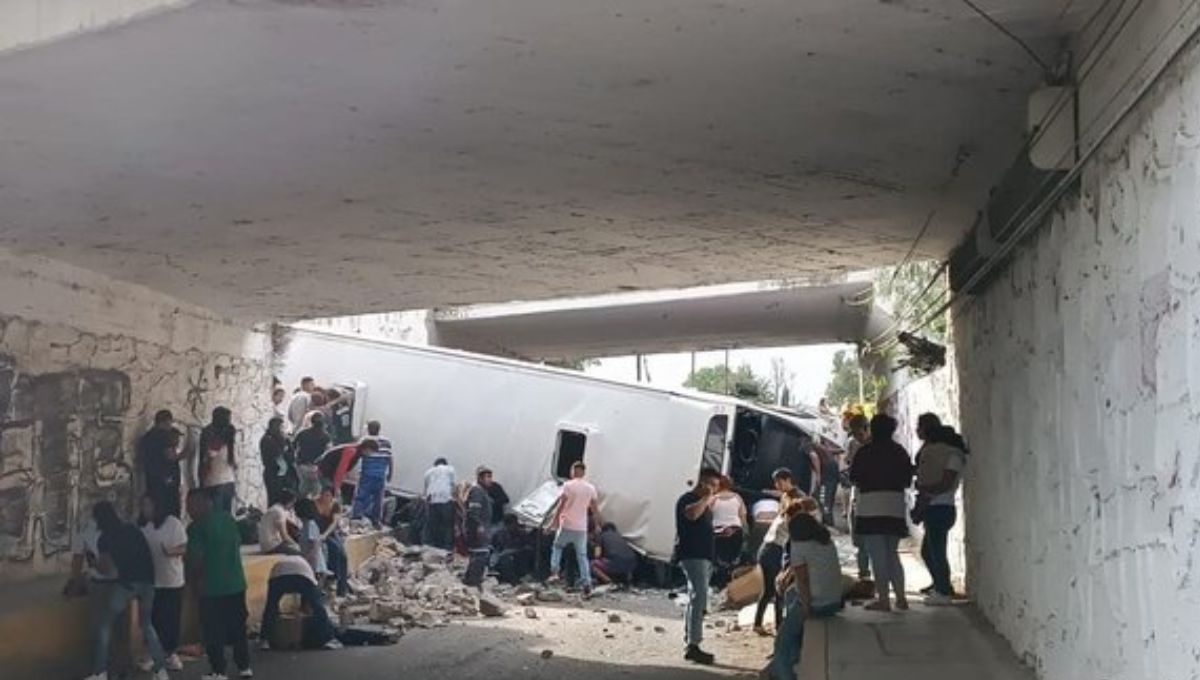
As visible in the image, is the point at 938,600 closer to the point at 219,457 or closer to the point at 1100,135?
the point at 1100,135

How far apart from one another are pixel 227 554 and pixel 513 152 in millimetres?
5543

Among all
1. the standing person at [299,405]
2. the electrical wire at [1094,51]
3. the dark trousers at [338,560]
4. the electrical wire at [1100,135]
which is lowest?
the dark trousers at [338,560]

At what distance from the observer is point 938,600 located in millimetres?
11273

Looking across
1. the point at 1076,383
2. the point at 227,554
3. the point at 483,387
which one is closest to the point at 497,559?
the point at 483,387

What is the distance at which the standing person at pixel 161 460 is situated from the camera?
13141mm

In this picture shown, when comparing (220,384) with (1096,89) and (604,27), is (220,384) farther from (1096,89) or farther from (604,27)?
(1096,89)

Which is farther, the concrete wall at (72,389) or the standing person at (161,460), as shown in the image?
→ the standing person at (161,460)

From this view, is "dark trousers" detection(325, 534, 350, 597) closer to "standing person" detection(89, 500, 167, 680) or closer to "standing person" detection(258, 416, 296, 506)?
"standing person" detection(258, 416, 296, 506)

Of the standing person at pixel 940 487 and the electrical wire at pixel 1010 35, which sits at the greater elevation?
the electrical wire at pixel 1010 35

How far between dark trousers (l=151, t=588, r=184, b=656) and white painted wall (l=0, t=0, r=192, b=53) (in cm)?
669

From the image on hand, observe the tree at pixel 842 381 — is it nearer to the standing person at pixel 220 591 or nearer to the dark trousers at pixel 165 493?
the dark trousers at pixel 165 493

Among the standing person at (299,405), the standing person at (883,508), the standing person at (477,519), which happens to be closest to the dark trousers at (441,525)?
the standing person at (477,519)

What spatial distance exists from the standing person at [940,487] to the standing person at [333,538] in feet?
23.9

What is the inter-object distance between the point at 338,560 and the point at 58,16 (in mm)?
10787
